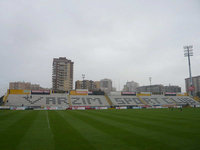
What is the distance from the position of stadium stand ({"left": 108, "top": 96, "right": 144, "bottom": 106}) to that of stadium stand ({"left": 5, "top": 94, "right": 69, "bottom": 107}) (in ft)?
75.2

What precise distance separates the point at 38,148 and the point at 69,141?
2.37m

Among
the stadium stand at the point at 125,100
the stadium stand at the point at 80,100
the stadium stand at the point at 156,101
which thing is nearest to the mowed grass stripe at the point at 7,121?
the stadium stand at the point at 80,100

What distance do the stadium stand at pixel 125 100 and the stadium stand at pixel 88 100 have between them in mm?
4505

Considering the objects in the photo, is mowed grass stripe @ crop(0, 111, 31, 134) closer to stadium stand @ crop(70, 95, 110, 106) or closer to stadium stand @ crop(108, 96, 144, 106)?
stadium stand @ crop(70, 95, 110, 106)

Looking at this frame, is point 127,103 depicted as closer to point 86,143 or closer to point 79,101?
point 79,101

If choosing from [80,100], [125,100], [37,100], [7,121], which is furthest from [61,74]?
[7,121]

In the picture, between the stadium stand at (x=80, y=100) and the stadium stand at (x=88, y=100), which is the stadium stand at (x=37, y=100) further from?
the stadium stand at (x=88, y=100)

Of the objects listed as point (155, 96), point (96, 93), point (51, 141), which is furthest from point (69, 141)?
point (155, 96)

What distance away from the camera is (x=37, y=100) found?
207 ft

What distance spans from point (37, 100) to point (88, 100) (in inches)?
867

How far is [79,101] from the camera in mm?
67250

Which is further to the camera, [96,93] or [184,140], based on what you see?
[96,93]

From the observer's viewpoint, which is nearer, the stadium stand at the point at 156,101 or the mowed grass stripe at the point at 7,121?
the mowed grass stripe at the point at 7,121

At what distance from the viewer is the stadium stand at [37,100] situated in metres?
58.8
